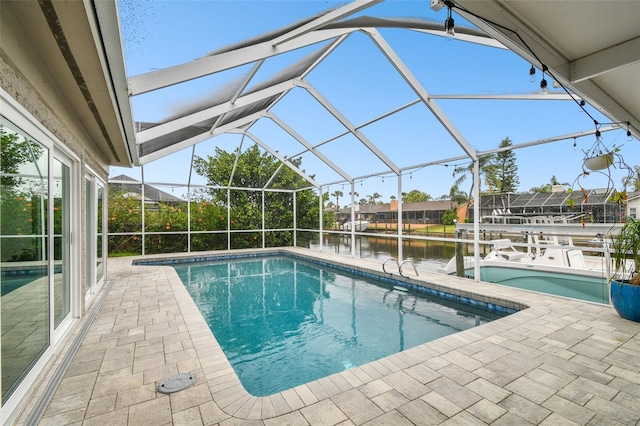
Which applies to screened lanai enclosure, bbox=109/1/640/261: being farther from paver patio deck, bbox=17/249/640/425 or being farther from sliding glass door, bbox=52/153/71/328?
paver patio deck, bbox=17/249/640/425

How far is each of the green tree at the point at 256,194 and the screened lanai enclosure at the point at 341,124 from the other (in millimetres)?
60

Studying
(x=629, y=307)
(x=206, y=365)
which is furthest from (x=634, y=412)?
(x=206, y=365)

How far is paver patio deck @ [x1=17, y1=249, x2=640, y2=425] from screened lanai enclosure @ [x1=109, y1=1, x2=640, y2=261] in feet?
8.02

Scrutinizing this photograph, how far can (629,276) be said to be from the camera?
4480 millimetres

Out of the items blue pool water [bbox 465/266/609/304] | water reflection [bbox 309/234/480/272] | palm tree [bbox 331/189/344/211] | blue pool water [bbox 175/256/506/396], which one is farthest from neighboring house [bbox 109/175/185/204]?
blue pool water [bbox 465/266/609/304]

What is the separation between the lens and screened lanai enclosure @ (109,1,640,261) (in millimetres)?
3719

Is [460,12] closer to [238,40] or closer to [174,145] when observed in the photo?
[238,40]

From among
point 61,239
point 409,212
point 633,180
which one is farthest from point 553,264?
point 61,239

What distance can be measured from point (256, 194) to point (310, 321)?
8874 mm

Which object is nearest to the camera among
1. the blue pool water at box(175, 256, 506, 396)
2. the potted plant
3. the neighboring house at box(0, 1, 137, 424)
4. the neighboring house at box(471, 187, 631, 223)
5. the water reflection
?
the neighboring house at box(0, 1, 137, 424)

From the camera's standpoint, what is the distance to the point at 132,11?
7.32 ft

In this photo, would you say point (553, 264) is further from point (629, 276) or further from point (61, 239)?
point (61, 239)

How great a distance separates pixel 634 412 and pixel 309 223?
12.0m

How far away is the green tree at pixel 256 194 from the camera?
1259cm
